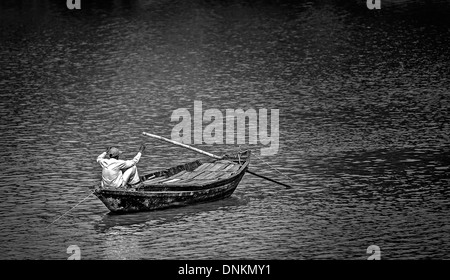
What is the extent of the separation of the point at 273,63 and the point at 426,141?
728 inches

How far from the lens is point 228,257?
40.4 metres

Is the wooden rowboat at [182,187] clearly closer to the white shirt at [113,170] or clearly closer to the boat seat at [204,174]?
the boat seat at [204,174]

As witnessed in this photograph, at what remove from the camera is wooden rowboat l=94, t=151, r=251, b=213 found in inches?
1702

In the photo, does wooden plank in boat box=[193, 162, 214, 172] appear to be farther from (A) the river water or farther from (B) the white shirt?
(B) the white shirt

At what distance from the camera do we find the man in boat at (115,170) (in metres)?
42.7

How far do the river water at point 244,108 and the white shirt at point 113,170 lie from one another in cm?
148

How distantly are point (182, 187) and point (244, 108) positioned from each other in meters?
17.4

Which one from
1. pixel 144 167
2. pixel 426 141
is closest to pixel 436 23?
pixel 426 141

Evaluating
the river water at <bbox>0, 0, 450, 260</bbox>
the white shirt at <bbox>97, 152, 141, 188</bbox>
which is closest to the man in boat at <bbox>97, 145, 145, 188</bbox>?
the white shirt at <bbox>97, 152, 141, 188</bbox>

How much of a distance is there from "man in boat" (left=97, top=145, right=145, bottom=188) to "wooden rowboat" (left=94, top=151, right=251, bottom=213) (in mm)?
406

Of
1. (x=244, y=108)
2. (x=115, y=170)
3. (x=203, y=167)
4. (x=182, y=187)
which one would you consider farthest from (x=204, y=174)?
(x=244, y=108)

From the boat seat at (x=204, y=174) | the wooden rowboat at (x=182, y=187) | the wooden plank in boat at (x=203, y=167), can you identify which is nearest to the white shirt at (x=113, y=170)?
the wooden rowboat at (x=182, y=187)

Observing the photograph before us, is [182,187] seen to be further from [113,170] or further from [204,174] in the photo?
[113,170]

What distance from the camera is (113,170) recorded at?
42.7 m
